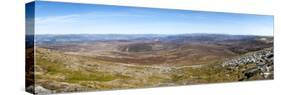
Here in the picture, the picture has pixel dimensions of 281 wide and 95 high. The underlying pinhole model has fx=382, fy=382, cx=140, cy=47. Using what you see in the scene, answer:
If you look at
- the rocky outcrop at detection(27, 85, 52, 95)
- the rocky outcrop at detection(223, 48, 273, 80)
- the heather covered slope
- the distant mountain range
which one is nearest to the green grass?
the heather covered slope

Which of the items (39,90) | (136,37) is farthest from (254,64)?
(39,90)

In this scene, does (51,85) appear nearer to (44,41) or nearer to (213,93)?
(44,41)

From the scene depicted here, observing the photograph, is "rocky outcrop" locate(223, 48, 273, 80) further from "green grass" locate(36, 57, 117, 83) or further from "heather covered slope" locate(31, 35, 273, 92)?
"green grass" locate(36, 57, 117, 83)

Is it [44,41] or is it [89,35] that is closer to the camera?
[44,41]

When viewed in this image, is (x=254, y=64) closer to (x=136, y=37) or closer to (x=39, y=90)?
(x=136, y=37)

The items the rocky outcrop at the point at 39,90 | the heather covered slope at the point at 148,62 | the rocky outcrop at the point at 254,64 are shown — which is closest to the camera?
the rocky outcrop at the point at 39,90

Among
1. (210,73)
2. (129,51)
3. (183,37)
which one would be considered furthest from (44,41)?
(210,73)

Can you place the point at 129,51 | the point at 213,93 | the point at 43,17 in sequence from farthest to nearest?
the point at 213,93
the point at 129,51
the point at 43,17

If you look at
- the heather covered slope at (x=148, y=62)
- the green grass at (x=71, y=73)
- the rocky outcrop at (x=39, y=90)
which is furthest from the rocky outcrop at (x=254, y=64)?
the rocky outcrop at (x=39, y=90)

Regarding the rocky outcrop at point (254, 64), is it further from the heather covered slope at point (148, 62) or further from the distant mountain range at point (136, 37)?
the distant mountain range at point (136, 37)
